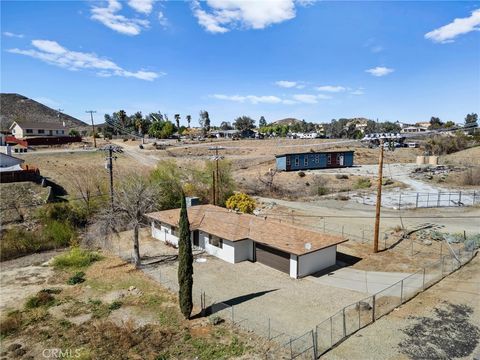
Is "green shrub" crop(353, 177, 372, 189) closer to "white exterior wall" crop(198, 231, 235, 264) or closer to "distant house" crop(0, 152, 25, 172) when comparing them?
"white exterior wall" crop(198, 231, 235, 264)

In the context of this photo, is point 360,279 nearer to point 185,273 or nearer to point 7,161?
point 185,273

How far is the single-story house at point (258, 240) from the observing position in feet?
84.5

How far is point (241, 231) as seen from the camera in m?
Result: 29.5

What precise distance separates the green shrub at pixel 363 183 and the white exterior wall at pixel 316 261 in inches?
1349

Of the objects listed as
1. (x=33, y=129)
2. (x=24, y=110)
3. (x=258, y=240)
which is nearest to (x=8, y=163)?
(x=33, y=129)

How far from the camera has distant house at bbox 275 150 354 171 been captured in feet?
227

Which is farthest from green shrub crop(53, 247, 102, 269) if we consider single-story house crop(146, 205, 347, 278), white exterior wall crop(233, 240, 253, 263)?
white exterior wall crop(233, 240, 253, 263)

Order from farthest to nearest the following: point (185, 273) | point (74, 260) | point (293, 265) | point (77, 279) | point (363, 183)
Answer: point (363, 183) < point (74, 260) < point (77, 279) < point (293, 265) < point (185, 273)

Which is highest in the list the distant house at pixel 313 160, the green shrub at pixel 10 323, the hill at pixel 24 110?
the hill at pixel 24 110

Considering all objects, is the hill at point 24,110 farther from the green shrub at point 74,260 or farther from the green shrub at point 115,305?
the green shrub at point 115,305

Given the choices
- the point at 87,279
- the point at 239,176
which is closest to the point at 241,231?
the point at 87,279

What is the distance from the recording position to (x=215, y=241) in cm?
3066

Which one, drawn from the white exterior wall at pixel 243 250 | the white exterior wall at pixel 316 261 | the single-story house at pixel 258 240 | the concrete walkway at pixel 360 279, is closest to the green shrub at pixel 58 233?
the single-story house at pixel 258 240

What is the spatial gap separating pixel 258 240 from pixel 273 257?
72.2 inches
